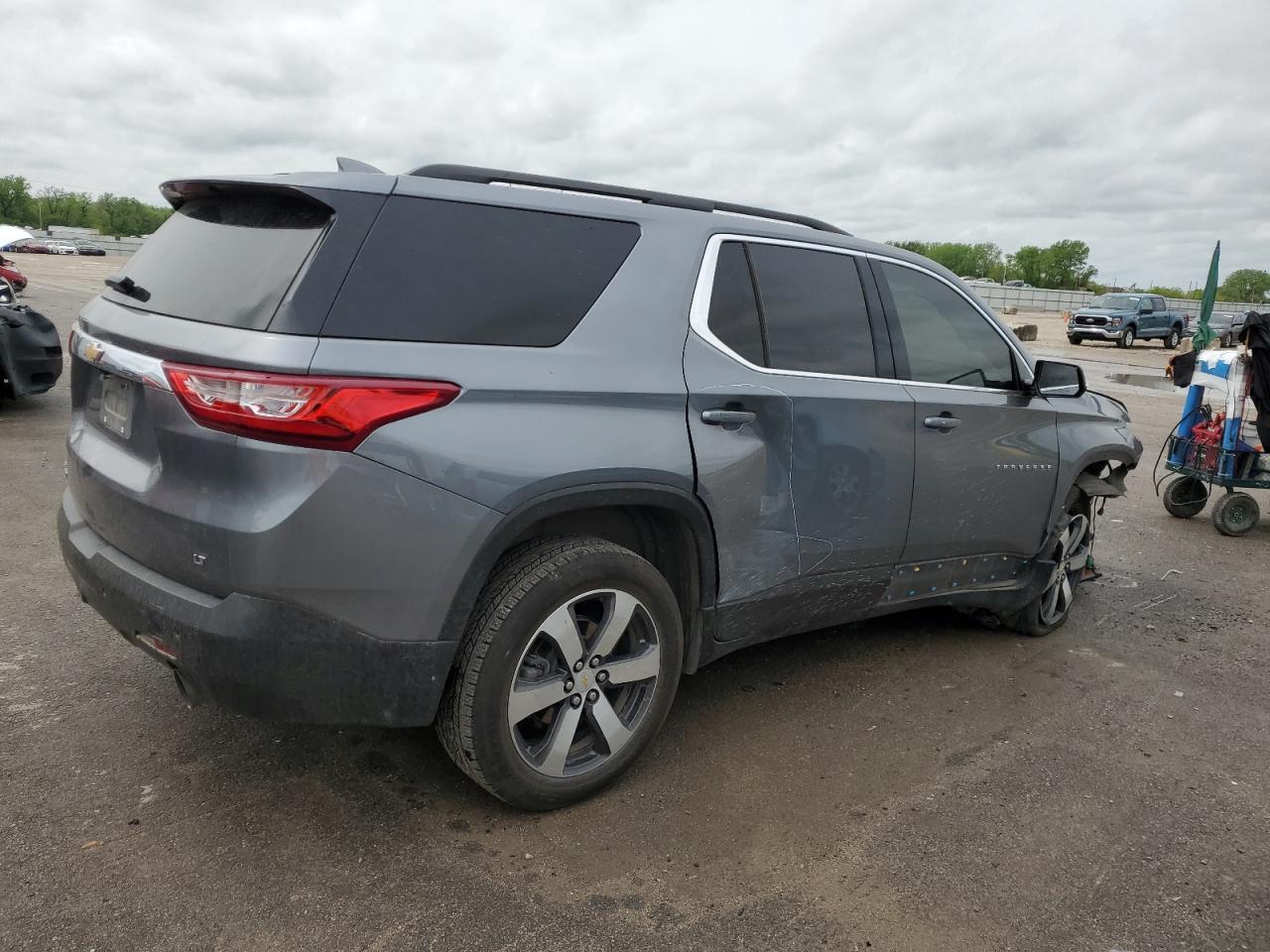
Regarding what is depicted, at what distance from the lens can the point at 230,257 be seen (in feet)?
8.86

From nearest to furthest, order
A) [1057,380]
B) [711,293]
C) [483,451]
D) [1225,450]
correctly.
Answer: [483,451] < [711,293] < [1057,380] < [1225,450]

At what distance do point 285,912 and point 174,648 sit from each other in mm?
731

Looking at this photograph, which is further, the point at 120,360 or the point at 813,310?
the point at 813,310

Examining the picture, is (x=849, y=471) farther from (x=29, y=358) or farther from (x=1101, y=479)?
(x=29, y=358)

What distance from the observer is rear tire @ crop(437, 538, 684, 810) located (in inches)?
105

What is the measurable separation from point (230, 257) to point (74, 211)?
520ft

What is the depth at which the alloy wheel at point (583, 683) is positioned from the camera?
2773mm

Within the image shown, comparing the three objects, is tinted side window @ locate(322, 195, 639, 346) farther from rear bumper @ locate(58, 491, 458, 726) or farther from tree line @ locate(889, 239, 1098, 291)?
tree line @ locate(889, 239, 1098, 291)

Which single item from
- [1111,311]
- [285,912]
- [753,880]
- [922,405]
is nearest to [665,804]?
[753,880]

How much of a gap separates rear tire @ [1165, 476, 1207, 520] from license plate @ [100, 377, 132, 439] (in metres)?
7.53

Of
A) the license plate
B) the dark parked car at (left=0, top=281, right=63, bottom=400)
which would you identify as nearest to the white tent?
the dark parked car at (left=0, top=281, right=63, bottom=400)

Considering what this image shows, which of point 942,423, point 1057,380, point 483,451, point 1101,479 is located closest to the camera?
point 483,451

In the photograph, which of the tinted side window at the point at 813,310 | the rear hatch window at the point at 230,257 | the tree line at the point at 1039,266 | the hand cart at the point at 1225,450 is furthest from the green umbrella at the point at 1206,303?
the tree line at the point at 1039,266

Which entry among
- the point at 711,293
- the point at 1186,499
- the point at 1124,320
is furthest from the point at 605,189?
the point at 1124,320
